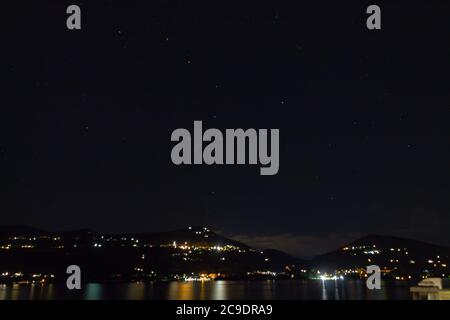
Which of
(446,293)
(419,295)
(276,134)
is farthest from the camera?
(419,295)

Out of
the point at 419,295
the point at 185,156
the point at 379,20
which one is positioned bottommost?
the point at 419,295

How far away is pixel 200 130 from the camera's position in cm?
2503
